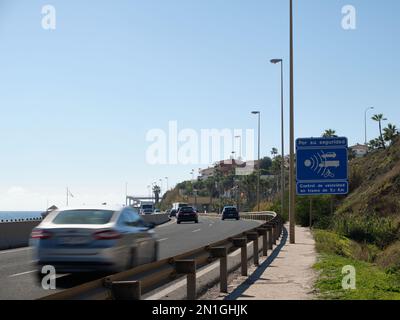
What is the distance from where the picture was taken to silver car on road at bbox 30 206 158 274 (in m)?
12.0

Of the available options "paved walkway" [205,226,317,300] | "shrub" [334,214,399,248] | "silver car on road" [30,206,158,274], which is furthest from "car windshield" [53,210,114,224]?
"shrub" [334,214,399,248]

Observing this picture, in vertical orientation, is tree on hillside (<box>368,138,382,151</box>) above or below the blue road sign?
above

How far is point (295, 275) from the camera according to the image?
14.3 m

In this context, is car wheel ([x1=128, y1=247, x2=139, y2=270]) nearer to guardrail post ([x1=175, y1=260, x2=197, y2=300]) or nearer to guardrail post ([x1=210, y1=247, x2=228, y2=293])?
guardrail post ([x1=210, y1=247, x2=228, y2=293])

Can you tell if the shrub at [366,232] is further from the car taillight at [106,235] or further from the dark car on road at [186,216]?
the car taillight at [106,235]

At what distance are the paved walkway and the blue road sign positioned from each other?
4453 millimetres

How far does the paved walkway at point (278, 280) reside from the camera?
11.0 metres

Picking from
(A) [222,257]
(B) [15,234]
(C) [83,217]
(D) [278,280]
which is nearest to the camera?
(A) [222,257]

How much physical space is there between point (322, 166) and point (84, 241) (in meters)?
14.1

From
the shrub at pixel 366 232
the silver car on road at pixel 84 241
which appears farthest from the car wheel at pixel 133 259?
the shrub at pixel 366 232

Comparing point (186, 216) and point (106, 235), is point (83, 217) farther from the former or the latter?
point (186, 216)

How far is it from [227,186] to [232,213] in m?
132

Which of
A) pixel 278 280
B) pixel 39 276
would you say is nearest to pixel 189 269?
pixel 278 280

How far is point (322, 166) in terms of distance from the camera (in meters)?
24.3
